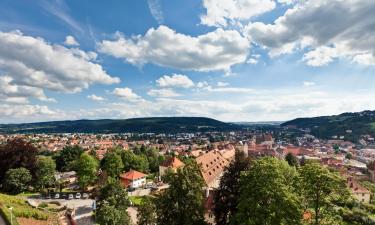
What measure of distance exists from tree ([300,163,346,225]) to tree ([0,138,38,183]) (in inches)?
1791

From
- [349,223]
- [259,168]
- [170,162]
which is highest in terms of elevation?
[259,168]

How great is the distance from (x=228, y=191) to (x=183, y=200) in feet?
14.6

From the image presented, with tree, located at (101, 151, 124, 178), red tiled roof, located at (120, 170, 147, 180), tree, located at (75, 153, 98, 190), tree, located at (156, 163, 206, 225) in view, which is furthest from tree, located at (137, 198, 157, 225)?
tree, located at (101, 151, 124, 178)

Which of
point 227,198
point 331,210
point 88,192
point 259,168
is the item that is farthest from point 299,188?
point 88,192

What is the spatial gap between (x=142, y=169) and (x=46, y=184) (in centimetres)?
2159

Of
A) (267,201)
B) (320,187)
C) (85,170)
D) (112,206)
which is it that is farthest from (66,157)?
(320,187)

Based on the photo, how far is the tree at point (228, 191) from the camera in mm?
25391

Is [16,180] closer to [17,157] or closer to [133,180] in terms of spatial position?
[17,157]

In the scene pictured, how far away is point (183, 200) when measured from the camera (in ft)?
76.0

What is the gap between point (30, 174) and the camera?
51344 mm

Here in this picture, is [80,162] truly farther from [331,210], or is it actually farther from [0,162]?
[331,210]

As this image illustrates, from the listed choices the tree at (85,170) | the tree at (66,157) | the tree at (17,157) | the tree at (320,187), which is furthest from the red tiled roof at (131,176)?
the tree at (320,187)

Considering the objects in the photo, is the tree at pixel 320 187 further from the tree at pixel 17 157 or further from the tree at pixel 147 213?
the tree at pixel 17 157

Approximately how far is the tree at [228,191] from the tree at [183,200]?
288 centimetres
